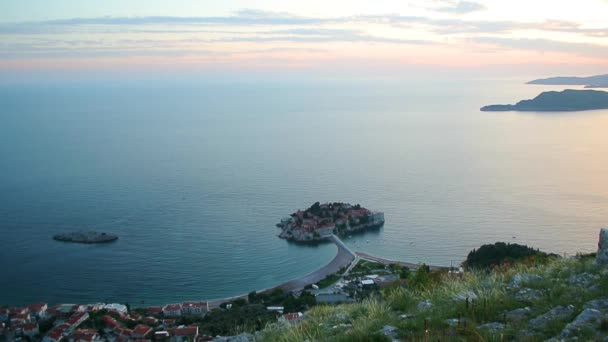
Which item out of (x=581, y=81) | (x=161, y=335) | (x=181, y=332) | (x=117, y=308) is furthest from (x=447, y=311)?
(x=581, y=81)

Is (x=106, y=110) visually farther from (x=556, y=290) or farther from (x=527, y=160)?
(x=556, y=290)

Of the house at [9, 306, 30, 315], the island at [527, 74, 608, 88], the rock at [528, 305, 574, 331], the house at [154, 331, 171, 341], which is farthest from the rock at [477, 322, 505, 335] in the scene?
the island at [527, 74, 608, 88]

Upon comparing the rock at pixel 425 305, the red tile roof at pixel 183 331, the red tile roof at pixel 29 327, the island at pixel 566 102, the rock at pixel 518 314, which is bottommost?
the red tile roof at pixel 29 327

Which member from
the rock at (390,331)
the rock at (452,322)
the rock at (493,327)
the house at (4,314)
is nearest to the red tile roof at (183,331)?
the house at (4,314)

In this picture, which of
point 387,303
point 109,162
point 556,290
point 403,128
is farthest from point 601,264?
point 403,128

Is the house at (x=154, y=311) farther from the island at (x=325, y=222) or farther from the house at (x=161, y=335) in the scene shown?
the island at (x=325, y=222)

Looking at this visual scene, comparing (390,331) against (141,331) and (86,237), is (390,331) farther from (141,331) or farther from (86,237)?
(86,237)
